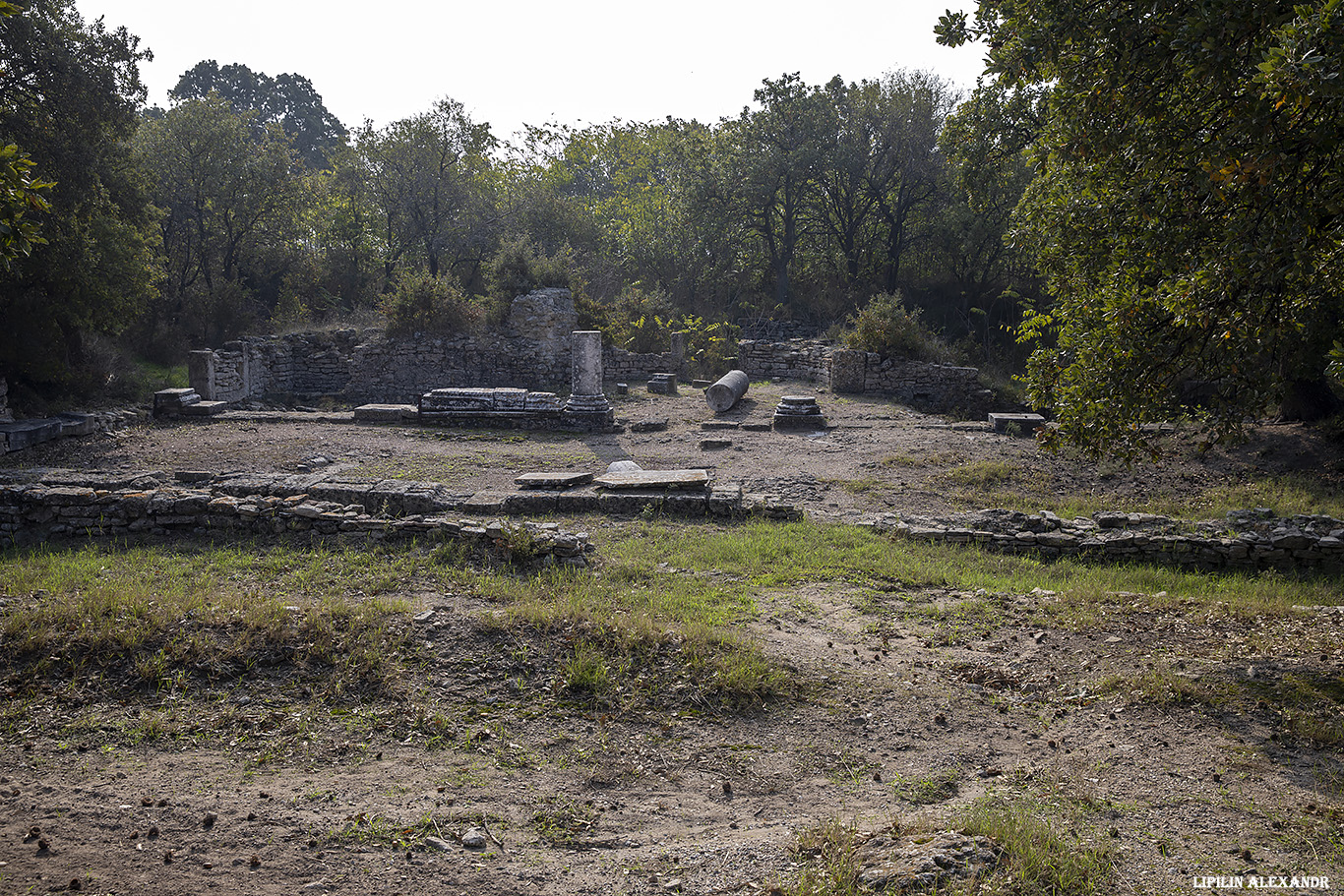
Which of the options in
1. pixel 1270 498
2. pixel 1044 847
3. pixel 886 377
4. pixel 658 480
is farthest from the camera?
pixel 886 377

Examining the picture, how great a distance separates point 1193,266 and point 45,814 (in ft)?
24.3

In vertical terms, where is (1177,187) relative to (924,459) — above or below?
above

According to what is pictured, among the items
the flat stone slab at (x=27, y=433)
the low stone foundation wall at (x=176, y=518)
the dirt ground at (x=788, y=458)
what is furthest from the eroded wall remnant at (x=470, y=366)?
the low stone foundation wall at (x=176, y=518)

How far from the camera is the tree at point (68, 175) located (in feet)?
42.0

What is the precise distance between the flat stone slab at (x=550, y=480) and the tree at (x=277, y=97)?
5176 centimetres

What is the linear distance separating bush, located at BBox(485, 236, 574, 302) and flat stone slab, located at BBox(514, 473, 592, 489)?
1260 centimetres

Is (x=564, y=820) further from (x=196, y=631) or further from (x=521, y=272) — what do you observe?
(x=521, y=272)

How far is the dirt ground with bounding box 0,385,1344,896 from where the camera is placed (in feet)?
11.4

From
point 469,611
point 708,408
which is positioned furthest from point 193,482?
point 708,408

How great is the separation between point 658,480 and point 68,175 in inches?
448

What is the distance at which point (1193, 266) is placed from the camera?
17.8 feet

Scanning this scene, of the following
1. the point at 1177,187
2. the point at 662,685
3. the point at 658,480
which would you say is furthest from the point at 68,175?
the point at 1177,187

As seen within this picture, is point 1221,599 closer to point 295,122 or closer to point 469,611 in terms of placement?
point 469,611

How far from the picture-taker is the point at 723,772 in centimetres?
438
